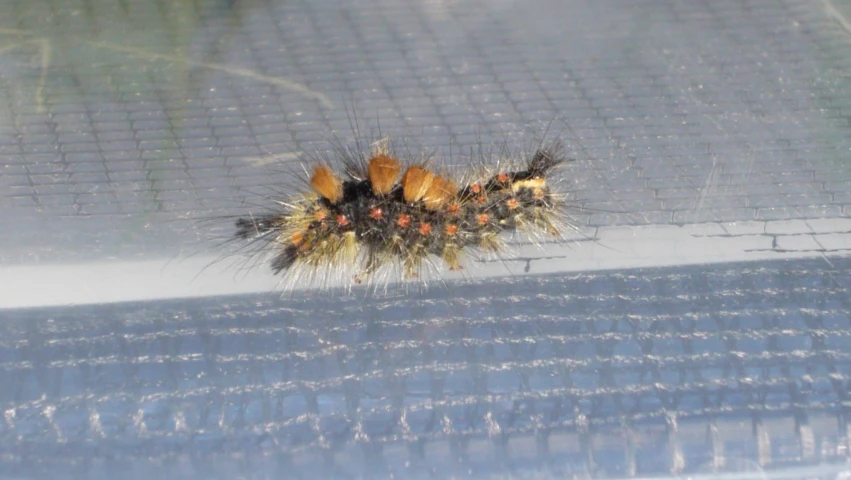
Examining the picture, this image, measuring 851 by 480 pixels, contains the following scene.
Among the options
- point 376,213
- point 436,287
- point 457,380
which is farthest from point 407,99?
point 457,380

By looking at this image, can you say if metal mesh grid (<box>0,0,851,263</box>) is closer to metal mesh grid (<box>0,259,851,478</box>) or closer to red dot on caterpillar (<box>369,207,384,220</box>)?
metal mesh grid (<box>0,259,851,478</box>)

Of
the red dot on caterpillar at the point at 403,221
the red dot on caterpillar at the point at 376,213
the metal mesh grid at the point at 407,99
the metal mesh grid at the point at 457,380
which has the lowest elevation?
the metal mesh grid at the point at 457,380

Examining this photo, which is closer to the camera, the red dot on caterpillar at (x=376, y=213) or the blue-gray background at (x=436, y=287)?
the blue-gray background at (x=436, y=287)

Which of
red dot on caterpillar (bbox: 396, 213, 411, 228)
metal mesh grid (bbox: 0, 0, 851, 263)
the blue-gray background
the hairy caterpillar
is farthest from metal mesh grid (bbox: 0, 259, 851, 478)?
metal mesh grid (bbox: 0, 0, 851, 263)

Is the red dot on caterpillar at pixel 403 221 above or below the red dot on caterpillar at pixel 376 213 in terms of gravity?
below

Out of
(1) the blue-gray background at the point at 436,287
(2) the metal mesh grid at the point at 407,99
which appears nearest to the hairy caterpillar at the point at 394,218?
(1) the blue-gray background at the point at 436,287

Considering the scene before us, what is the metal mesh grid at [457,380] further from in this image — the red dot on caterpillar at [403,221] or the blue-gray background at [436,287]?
the red dot on caterpillar at [403,221]
